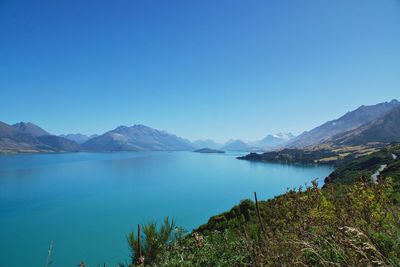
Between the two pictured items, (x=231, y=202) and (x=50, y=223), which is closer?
(x=50, y=223)

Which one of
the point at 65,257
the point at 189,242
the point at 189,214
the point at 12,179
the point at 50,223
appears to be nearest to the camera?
the point at 189,242

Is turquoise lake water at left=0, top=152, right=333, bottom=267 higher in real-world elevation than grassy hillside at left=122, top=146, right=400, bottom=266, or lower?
lower

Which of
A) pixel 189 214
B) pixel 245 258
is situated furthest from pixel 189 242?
pixel 189 214

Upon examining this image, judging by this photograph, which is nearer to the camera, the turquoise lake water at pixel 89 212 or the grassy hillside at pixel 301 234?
the grassy hillside at pixel 301 234

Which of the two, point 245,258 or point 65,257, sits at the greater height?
point 245,258

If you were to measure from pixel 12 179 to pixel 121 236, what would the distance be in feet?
257

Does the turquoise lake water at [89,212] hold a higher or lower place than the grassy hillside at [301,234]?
lower

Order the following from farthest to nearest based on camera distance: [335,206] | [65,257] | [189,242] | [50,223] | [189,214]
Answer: [189,214]
[50,223]
[65,257]
[189,242]
[335,206]

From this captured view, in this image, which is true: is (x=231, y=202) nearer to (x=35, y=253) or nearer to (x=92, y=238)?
(x=92, y=238)

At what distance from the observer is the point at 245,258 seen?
17.3 feet

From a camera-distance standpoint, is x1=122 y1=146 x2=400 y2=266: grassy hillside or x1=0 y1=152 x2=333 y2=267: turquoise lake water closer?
x1=122 y1=146 x2=400 y2=266: grassy hillside

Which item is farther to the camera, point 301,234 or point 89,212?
point 89,212

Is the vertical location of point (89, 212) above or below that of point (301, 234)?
below

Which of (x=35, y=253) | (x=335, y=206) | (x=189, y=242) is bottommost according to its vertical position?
(x=35, y=253)
